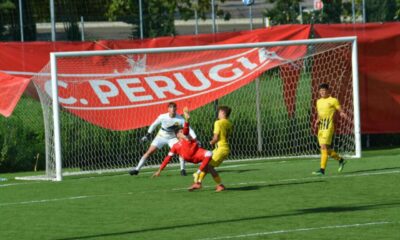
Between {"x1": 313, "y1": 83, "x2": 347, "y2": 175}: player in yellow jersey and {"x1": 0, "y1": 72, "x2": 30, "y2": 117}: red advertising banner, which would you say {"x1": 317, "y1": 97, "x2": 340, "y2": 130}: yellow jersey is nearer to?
{"x1": 313, "y1": 83, "x2": 347, "y2": 175}: player in yellow jersey

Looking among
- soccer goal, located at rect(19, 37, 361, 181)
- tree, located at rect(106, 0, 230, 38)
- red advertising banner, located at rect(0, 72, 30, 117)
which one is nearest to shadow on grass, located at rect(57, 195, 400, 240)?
soccer goal, located at rect(19, 37, 361, 181)

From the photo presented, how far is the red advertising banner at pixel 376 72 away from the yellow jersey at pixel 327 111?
5464 millimetres

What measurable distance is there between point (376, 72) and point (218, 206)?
1126 centimetres

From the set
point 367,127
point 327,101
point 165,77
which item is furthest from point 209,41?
point 327,101

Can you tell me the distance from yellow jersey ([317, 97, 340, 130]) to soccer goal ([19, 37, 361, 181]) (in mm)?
3599

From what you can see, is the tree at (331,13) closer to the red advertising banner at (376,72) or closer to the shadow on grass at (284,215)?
the red advertising banner at (376,72)

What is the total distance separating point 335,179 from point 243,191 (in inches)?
84.7

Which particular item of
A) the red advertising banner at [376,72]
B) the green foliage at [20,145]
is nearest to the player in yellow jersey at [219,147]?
the green foliage at [20,145]

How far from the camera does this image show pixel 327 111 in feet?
69.9

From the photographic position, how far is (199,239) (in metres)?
13.3

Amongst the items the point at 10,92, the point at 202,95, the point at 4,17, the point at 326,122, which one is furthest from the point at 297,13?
the point at 326,122

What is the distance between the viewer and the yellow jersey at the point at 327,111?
69.6ft

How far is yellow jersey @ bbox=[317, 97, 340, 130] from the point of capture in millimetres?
21219

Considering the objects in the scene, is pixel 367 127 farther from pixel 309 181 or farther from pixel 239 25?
pixel 239 25
